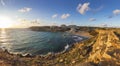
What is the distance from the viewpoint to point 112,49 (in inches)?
740

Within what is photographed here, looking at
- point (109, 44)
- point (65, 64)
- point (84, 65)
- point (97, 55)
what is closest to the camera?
point (84, 65)

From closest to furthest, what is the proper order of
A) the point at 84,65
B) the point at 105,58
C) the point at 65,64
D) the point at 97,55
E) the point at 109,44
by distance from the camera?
the point at 84,65, the point at 105,58, the point at 97,55, the point at 109,44, the point at 65,64

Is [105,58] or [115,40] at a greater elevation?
[115,40]

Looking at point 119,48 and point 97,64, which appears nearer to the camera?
point 97,64

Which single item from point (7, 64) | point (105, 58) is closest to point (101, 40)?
point (105, 58)

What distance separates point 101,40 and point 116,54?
193 inches

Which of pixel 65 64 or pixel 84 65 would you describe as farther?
pixel 65 64

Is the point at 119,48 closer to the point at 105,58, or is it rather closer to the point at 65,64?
the point at 105,58

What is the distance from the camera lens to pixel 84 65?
1595cm

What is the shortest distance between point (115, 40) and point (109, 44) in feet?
4.47

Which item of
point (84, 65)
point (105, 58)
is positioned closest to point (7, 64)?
point (84, 65)

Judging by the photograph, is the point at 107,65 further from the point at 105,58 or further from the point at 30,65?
the point at 30,65

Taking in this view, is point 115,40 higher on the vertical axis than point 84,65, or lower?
higher

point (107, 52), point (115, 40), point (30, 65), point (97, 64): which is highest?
point (115, 40)
